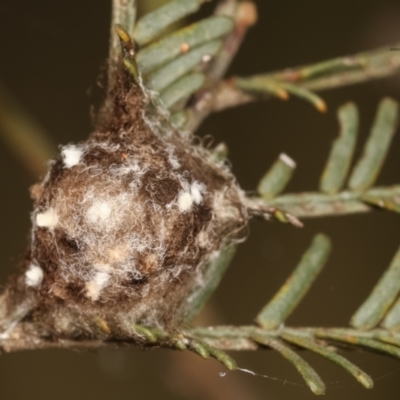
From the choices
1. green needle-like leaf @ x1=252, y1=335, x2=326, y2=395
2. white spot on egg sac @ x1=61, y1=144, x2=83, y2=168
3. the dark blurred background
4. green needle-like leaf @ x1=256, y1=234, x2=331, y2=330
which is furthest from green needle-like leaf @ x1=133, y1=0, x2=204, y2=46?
the dark blurred background

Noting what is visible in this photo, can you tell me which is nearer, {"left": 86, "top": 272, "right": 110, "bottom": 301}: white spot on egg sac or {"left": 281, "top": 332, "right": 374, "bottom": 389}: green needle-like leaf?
{"left": 281, "top": 332, "right": 374, "bottom": 389}: green needle-like leaf

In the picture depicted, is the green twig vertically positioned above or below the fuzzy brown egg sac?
above

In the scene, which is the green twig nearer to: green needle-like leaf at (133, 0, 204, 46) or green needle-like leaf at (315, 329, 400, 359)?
green needle-like leaf at (133, 0, 204, 46)

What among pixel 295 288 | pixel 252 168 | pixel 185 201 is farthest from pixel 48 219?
pixel 252 168

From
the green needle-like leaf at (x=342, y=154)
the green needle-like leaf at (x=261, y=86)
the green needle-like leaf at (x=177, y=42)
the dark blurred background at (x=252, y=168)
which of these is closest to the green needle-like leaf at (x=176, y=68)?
the green needle-like leaf at (x=177, y=42)

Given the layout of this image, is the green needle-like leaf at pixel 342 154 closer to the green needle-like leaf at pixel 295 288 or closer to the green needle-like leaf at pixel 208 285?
the green needle-like leaf at pixel 295 288

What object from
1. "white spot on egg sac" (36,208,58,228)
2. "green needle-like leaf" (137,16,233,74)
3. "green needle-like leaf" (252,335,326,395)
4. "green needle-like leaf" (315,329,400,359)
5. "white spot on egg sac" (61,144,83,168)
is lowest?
"green needle-like leaf" (252,335,326,395)
